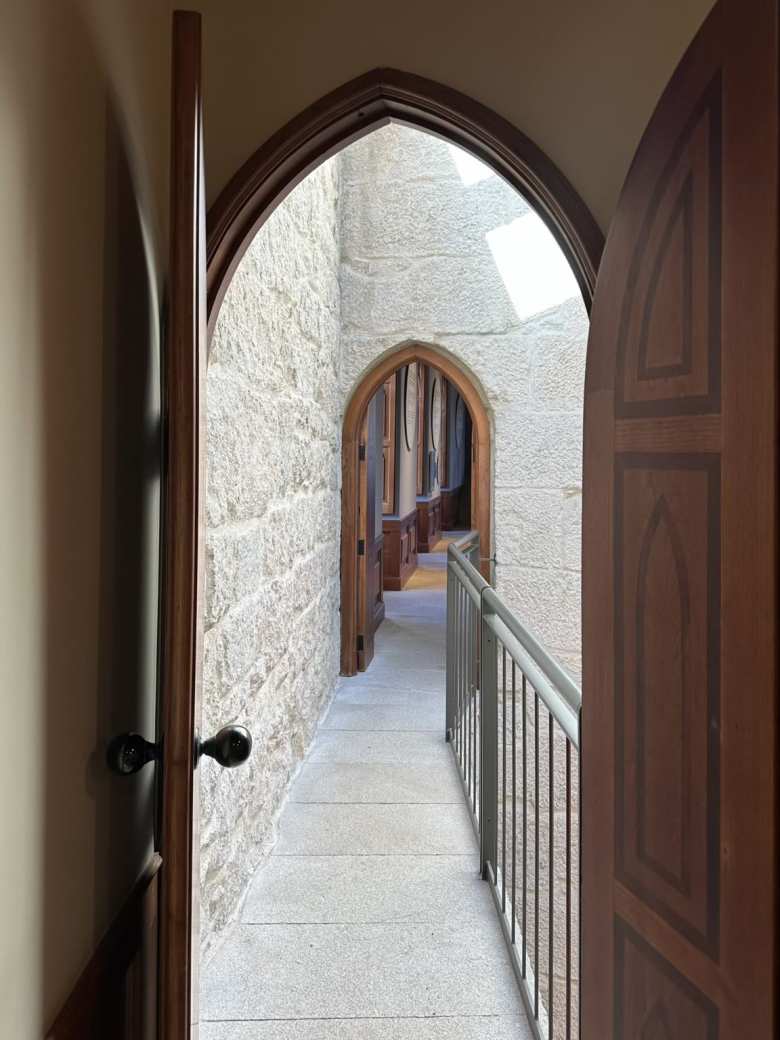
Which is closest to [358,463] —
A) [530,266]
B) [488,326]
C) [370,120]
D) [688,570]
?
[488,326]

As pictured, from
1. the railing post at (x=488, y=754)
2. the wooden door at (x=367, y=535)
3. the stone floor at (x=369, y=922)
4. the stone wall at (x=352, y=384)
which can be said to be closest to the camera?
the stone floor at (x=369, y=922)

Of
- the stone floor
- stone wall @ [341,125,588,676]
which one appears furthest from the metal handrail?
stone wall @ [341,125,588,676]

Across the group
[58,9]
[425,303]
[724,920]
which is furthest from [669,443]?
[425,303]

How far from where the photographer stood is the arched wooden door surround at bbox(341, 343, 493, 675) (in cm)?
481

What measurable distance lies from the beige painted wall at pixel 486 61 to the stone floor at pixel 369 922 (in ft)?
5.99

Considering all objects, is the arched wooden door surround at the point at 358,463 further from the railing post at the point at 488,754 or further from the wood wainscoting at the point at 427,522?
the wood wainscoting at the point at 427,522

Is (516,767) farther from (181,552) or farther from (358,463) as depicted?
(358,463)

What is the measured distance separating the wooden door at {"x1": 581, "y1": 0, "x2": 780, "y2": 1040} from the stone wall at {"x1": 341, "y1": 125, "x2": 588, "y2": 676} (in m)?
3.42

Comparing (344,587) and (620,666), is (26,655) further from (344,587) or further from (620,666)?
(344,587)

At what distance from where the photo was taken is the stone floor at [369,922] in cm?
206

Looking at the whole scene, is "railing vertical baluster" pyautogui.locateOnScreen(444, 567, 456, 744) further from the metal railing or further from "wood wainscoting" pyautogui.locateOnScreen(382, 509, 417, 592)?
"wood wainscoting" pyautogui.locateOnScreen(382, 509, 417, 592)

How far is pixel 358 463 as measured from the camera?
5.17 meters

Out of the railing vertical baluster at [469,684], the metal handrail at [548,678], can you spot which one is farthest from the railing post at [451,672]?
the metal handrail at [548,678]

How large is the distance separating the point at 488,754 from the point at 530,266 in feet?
9.74
